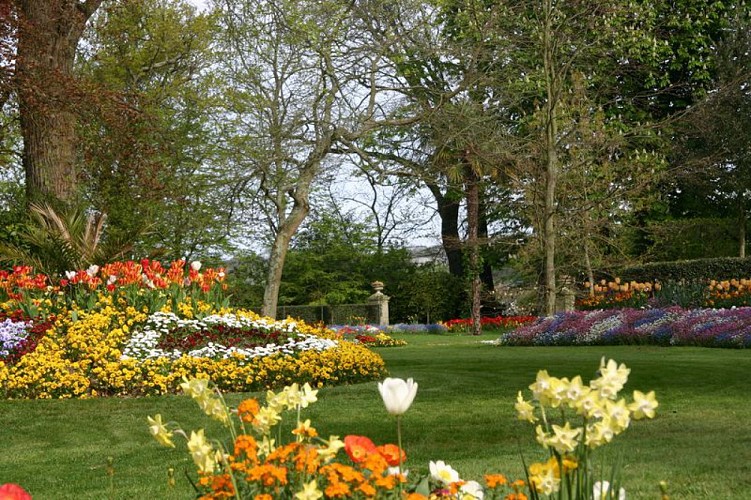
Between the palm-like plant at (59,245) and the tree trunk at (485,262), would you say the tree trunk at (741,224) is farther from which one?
the palm-like plant at (59,245)

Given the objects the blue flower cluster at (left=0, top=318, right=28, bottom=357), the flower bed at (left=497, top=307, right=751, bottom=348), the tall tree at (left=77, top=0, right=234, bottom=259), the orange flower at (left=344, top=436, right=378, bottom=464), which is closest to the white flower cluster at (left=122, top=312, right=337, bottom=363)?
the blue flower cluster at (left=0, top=318, right=28, bottom=357)

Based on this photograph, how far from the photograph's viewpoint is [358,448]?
8.55 feet

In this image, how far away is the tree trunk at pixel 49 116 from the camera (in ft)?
48.4

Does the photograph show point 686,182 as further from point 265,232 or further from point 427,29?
point 265,232

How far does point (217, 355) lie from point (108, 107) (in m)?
6.42

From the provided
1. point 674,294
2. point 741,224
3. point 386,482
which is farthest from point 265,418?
point 741,224

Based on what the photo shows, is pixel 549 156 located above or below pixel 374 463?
above

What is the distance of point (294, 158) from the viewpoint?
1903cm

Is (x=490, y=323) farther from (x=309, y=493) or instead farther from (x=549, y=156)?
(x=309, y=493)

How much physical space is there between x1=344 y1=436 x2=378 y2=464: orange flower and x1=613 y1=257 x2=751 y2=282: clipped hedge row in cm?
1798

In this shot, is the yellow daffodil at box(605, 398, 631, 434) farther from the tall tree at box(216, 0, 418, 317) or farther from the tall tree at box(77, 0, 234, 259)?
the tall tree at box(77, 0, 234, 259)

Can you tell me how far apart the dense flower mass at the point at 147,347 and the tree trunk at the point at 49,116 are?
4073mm

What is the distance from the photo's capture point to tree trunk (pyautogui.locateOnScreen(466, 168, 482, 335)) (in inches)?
910

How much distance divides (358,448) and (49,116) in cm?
1352
